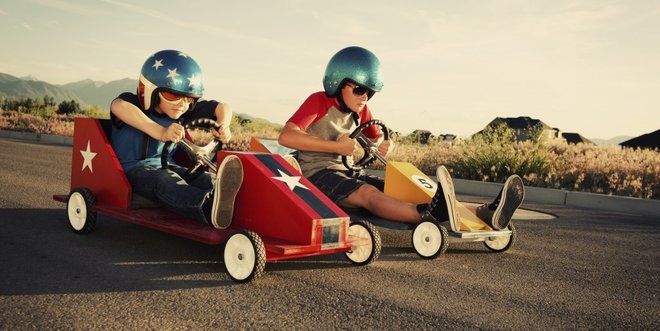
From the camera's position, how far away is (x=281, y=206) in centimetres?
413

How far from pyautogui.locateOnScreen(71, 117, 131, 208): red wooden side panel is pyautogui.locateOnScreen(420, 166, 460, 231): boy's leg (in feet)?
7.63

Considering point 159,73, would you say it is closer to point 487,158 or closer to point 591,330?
A: point 591,330

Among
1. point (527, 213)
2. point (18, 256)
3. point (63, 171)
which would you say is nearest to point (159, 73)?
point (18, 256)

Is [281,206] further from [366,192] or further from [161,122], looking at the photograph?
[161,122]

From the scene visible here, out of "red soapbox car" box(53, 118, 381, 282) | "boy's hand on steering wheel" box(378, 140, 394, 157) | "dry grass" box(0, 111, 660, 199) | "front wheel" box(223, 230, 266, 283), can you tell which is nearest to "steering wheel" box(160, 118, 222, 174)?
Result: "red soapbox car" box(53, 118, 381, 282)

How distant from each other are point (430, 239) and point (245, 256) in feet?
5.25

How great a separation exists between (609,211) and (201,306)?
7.90 metres

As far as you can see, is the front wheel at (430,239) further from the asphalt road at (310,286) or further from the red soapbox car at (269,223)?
the red soapbox car at (269,223)

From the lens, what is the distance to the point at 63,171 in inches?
416

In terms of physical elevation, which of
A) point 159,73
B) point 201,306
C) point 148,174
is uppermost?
point 159,73

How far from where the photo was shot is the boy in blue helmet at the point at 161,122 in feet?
15.8

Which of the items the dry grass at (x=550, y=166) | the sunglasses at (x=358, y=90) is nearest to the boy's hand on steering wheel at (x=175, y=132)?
the sunglasses at (x=358, y=90)

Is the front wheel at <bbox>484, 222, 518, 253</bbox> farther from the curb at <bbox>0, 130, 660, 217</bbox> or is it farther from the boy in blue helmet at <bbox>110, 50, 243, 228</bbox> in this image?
the curb at <bbox>0, 130, 660, 217</bbox>

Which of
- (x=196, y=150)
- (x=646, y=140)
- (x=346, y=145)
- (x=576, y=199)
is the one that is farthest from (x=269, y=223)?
(x=646, y=140)
